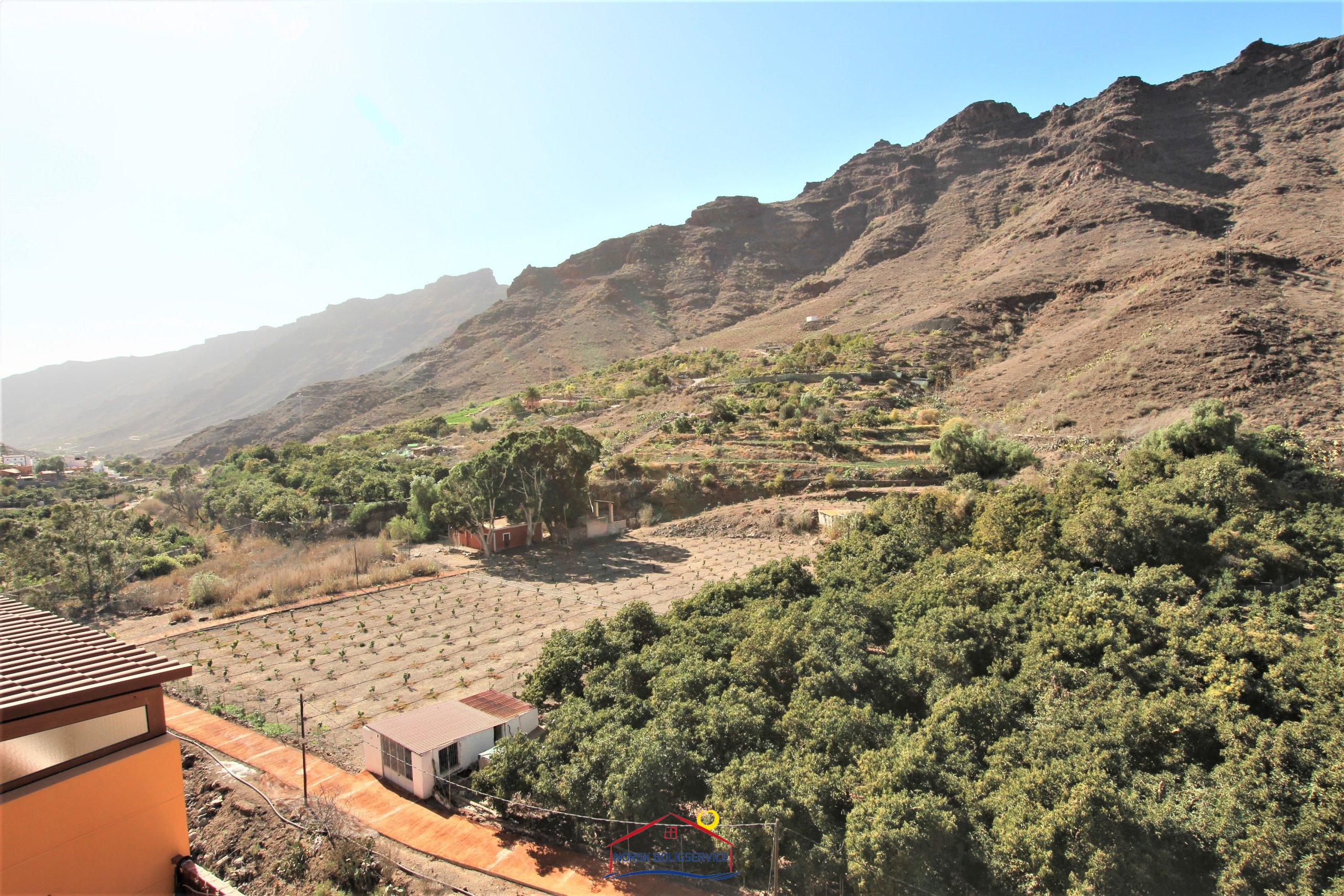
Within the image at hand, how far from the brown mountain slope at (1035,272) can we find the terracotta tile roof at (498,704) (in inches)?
1089

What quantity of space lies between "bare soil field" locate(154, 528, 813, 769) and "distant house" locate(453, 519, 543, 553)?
1450 millimetres

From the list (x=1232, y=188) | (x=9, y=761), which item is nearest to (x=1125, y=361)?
(x=9, y=761)

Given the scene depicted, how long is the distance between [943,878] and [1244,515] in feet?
38.7

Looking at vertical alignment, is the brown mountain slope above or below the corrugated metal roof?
above

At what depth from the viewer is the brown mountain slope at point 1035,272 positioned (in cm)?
3162

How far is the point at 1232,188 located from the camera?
62.9 metres

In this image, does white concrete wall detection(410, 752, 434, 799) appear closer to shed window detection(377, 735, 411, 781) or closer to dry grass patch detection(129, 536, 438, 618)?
shed window detection(377, 735, 411, 781)

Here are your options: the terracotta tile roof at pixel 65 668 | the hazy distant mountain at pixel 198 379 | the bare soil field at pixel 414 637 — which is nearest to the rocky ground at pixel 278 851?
the bare soil field at pixel 414 637

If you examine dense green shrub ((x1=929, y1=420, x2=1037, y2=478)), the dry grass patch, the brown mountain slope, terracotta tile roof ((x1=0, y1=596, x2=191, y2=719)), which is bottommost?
the dry grass patch

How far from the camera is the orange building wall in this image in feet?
15.9

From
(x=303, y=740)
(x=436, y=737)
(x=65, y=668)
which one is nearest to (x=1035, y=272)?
(x=436, y=737)

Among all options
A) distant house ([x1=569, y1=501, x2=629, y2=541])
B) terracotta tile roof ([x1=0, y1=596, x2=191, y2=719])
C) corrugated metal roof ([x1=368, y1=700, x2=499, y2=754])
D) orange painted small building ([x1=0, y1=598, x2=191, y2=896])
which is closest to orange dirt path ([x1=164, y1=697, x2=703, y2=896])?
corrugated metal roof ([x1=368, y1=700, x2=499, y2=754])

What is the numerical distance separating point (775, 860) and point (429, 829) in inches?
198

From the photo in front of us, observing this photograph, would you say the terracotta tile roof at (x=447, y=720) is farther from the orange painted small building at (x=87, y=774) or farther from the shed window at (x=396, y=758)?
the orange painted small building at (x=87, y=774)
